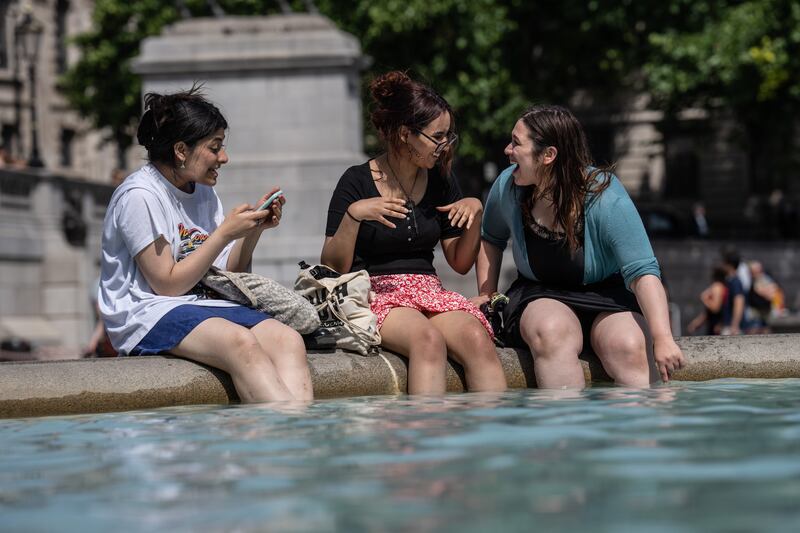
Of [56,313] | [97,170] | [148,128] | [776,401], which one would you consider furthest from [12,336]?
[97,170]

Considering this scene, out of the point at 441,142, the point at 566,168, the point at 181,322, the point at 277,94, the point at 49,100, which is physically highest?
the point at 49,100

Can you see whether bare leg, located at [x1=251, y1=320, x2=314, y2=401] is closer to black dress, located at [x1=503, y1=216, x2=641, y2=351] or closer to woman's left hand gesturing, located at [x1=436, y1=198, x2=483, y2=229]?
woman's left hand gesturing, located at [x1=436, y1=198, x2=483, y2=229]

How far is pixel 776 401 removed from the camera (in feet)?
17.4

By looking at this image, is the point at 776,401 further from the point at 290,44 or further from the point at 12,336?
the point at 12,336

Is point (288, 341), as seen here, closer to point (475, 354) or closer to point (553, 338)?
point (475, 354)

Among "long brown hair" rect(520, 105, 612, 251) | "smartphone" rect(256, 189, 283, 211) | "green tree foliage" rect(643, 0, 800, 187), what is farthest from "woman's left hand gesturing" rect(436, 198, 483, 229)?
"green tree foliage" rect(643, 0, 800, 187)

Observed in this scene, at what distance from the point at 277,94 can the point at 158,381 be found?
32.3 feet

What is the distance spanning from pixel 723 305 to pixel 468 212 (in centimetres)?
1115

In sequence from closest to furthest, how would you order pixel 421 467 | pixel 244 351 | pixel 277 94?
1. pixel 421 467
2. pixel 244 351
3. pixel 277 94

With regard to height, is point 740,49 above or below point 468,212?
above

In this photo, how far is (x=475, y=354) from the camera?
6.21 m

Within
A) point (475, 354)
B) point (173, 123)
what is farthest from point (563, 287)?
point (173, 123)

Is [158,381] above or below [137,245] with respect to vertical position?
below

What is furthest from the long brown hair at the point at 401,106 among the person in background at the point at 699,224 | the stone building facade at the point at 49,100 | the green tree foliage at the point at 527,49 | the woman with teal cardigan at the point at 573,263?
the stone building facade at the point at 49,100
